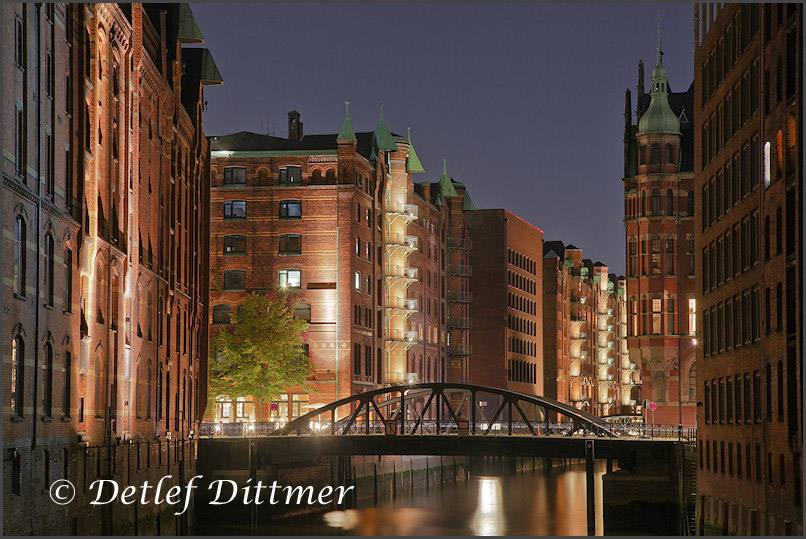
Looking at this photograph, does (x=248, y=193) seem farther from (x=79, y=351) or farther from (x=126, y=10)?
(x=79, y=351)

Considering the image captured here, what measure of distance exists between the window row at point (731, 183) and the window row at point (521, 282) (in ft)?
263

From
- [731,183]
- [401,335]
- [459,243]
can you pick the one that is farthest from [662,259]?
[731,183]

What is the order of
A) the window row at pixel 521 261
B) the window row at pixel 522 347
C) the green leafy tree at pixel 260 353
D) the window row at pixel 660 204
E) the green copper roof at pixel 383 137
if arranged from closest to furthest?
the green leafy tree at pixel 260 353
the window row at pixel 660 204
the green copper roof at pixel 383 137
the window row at pixel 522 347
the window row at pixel 521 261

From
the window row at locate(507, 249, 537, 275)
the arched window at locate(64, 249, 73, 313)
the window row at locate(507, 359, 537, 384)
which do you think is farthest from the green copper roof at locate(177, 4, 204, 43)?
the window row at locate(507, 359, 537, 384)

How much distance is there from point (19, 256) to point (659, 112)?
63853 mm

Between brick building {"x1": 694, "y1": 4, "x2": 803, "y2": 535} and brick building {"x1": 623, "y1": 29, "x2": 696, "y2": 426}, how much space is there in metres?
30.3

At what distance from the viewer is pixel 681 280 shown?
91.4 m

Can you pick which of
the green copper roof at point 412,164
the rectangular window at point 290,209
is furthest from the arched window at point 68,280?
the green copper roof at point 412,164

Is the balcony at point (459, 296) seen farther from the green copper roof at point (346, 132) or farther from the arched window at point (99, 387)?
the arched window at point (99, 387)

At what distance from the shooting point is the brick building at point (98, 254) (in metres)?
38.3

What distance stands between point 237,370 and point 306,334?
399 inches

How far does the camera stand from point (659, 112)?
309 feet

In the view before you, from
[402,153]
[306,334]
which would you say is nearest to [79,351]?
[306,334]

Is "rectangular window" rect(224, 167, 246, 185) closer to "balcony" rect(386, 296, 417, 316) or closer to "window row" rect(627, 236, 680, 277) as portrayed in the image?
"balcony" rect(386, 296, 417, 316)
